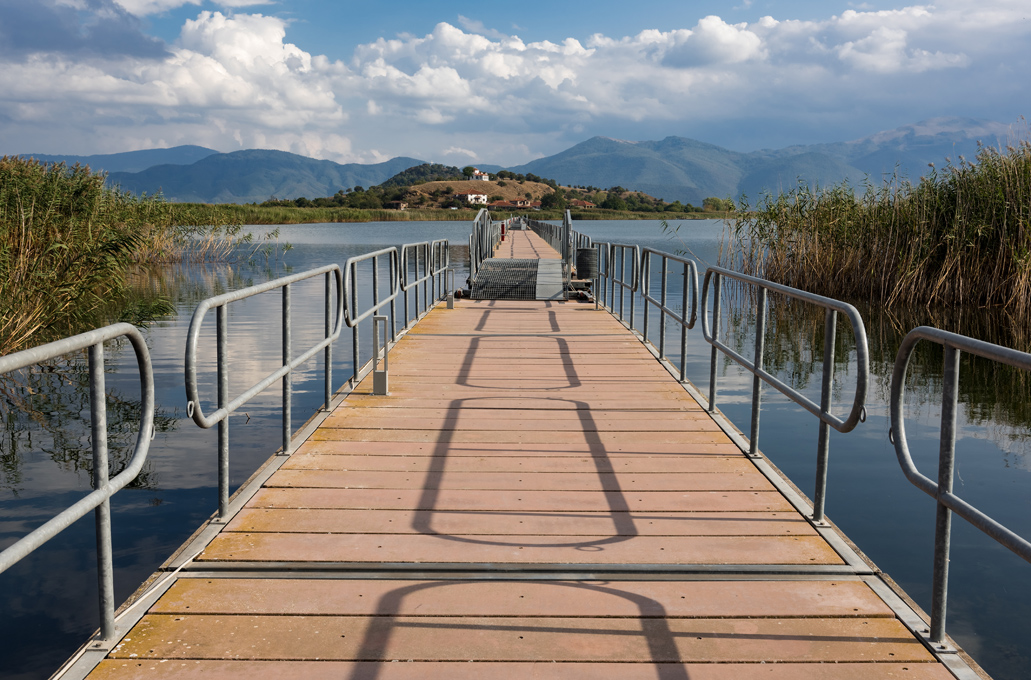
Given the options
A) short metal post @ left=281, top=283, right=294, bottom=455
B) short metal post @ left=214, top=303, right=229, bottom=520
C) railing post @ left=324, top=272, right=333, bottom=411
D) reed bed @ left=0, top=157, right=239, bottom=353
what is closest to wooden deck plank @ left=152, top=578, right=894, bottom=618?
short metal post @ left=214, top=303, right=229, bottom=520

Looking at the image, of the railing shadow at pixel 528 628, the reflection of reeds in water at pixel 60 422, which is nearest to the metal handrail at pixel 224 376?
the railing shadow at pixel 528 628

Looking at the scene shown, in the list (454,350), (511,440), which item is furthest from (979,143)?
(511,440)

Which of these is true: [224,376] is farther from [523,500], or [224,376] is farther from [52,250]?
[52,250]

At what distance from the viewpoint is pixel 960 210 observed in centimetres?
1334

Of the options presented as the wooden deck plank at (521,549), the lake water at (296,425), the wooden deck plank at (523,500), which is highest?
the wooden deck plank at (523,500)

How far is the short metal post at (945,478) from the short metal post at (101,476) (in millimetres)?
2502

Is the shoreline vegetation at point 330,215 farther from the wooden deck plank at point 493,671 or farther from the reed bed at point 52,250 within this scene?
the wooden deck plank at point 493,671

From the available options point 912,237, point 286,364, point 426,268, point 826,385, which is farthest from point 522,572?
point 912,237

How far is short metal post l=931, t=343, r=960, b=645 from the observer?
94.7 inches

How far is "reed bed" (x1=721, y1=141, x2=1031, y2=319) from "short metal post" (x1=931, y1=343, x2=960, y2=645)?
11.4 m

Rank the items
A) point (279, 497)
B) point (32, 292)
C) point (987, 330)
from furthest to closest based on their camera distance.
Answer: point (987, 330)
point (32, 292)
point (279, 497)

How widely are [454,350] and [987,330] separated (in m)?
8.85

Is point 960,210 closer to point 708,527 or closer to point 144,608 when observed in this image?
point 708,527

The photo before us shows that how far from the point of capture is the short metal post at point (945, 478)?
2.41 m
